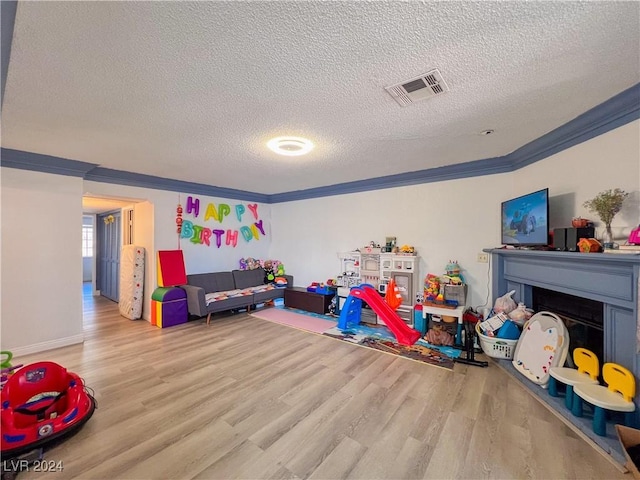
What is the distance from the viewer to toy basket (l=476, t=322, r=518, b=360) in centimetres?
290

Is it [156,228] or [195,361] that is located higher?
[156,228]

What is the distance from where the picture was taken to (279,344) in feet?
11.8

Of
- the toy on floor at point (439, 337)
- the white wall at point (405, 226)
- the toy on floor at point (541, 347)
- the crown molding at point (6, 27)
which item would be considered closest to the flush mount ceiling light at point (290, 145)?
the crown molding at point (6, 27)

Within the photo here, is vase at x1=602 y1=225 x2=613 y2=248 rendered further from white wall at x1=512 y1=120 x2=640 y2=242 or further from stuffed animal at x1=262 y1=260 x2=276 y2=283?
stuffed animal at x1=262 y1=260 x2=276 y2=283

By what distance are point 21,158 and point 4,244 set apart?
1.05 m

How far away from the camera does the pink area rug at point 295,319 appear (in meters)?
4.29

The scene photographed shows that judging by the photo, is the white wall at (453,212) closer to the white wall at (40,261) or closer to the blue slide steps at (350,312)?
the blue slide steps at (350,312)

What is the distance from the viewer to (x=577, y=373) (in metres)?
2.14

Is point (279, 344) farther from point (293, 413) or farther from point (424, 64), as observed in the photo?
point (424, 64)

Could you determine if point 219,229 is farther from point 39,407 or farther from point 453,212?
point 453,212

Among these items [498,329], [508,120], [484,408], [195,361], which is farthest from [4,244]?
[498,329]

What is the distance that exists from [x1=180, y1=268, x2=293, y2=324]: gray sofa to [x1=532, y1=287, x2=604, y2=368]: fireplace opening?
4433mm

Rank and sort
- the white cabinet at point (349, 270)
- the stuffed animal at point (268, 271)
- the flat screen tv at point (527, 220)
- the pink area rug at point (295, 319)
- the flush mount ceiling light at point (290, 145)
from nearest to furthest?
the flat screen tv at point (527, 220) < the flush mount ceiling light at point (290, 145) < the pink area rug at point (295, 319) < the white cabinet at point (349, 270) < the stuffed animal at point (268, 271)

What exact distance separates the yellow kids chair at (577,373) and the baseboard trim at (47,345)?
17.7ft
